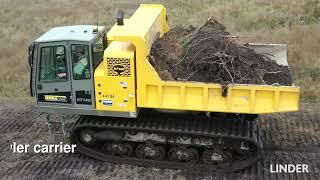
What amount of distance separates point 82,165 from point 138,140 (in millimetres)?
1205

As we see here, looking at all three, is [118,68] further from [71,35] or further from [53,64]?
[53,64]

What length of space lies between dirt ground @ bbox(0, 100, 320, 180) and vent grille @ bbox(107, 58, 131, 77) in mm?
1916

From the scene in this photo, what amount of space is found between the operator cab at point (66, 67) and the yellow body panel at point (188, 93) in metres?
0.32

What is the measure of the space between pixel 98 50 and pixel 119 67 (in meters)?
0.77

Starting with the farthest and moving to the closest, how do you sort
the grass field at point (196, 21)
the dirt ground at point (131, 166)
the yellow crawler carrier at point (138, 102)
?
1. the grass field at point (196, 21)
2. the dirt ground at point (131, 166)
3. the yellow crawler carrier at point (138, 102)

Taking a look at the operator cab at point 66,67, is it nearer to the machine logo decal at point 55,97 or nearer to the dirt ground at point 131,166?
the machine logo decal at point 55,97

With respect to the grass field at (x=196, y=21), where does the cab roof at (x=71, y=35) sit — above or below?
above

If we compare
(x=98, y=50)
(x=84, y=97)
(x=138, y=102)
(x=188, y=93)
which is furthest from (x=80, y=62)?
(x=188, y=93)

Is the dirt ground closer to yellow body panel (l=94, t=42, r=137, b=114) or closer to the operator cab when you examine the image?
the operator cab

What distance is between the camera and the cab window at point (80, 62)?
27.3 feet

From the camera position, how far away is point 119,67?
318 inches

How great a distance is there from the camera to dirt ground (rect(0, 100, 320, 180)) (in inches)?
338

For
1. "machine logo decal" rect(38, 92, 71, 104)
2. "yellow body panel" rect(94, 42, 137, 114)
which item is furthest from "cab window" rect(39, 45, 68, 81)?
"yellow body panel" rect(94, 42, 137, 114)

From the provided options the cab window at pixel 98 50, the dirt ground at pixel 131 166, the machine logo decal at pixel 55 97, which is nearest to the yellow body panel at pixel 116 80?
the cab window at pixel 98 50
